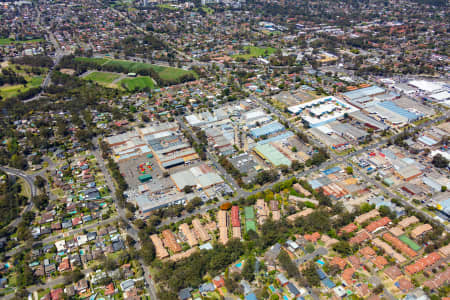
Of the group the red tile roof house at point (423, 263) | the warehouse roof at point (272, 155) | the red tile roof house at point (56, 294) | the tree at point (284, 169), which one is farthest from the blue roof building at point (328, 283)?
the red tile roof house at point (56, 294)

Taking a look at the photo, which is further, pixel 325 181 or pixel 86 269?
pixel 325 181

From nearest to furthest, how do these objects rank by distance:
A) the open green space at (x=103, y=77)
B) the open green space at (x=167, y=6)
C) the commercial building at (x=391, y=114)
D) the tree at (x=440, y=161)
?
the tree at (x=440, y=161) < the commercial building at (x=391, y=114) < the open green space at (x=103, y=77) < the open green space at (x=167, y=6)

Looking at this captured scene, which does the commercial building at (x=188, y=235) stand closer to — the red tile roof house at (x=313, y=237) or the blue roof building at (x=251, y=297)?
the blue roof building at (x=251, y=297)

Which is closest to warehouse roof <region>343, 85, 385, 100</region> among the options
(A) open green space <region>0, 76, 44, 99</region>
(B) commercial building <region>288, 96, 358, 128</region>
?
(B) commercial building <region>288, 96, 358, 128</region>

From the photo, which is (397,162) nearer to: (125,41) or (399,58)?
(399,58)

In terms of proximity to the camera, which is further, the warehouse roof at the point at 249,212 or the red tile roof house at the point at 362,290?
the warehouse roof at the point at 249,212

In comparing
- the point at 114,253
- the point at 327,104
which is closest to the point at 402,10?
the point at 327,104

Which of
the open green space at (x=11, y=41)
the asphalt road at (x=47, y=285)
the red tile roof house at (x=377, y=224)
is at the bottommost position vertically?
the asphalt road at (x=47, y=285)
